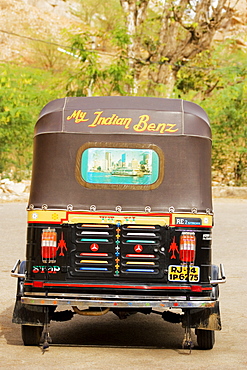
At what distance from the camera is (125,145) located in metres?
7.25

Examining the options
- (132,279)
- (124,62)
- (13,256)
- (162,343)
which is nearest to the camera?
(132,279)

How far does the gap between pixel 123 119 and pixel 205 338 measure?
2338mm

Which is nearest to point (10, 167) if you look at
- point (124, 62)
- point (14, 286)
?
point (124, 62)

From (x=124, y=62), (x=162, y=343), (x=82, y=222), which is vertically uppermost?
(x=124, y=62)

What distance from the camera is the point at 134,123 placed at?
7273mm

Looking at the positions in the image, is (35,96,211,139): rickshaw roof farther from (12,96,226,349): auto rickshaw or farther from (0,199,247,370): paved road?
(0,199,247,370): paved road

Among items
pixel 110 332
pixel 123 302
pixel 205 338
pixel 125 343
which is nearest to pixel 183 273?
pixel 123 302

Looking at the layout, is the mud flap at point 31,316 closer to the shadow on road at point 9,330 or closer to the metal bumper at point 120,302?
the metal bumper at point 120,302

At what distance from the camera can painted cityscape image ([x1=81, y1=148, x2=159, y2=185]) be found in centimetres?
726

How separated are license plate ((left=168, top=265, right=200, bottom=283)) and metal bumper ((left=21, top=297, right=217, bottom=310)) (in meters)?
0.20

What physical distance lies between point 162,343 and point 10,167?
27.9 meters

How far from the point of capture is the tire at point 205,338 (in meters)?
7.23

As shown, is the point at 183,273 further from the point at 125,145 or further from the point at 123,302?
the point at 125,145

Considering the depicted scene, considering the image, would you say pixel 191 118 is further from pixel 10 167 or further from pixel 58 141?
pixel 10 167
